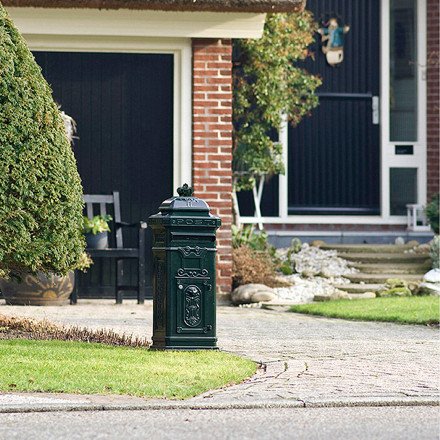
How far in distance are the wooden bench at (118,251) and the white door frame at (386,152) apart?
4.27m

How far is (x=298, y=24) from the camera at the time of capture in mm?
18188

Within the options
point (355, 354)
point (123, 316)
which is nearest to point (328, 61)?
point (123, 316)

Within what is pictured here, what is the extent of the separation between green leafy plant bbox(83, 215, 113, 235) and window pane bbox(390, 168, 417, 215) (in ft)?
20.8

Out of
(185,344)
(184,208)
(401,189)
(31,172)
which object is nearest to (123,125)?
(401,189)

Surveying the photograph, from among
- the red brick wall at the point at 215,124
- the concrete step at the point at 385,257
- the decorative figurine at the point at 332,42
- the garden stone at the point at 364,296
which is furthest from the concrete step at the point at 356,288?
the decorative figurine at the point at 332,42

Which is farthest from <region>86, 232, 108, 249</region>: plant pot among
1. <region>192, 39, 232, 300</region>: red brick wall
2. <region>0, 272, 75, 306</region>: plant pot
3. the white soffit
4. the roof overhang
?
the roof overhang

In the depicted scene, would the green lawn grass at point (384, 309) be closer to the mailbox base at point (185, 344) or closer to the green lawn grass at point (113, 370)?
the mailbox base at point (185, 344)

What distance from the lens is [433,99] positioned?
19891 mm

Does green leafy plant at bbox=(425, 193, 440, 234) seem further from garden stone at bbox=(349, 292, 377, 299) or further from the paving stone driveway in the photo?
the paving stone driveway

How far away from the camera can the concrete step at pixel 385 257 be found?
1814 centimetres

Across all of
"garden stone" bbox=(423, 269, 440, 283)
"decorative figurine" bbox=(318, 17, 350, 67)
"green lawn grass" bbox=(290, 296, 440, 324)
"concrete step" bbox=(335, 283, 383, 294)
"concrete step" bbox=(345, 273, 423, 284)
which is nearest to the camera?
"green lawn grass" bbox=(290, 296, 440, 324)

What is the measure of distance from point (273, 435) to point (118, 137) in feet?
32.5

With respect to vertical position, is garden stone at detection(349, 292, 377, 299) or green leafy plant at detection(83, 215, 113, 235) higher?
green leafy plant at detection(83, 215, 113, 235)

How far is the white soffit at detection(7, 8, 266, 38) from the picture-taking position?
15.1 m
